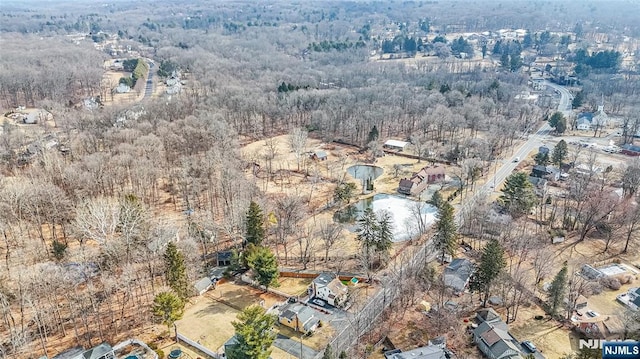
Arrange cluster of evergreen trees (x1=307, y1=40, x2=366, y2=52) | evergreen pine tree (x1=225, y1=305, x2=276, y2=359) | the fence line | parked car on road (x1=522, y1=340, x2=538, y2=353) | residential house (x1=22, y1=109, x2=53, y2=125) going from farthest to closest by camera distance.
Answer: cluster of evergreen trees (x1=307, y1=40, x2=366, y2=52) → residential house (x1=22, y1=109, x2=53, y2=125) → the fence line → parked car on road (x1=522, y1=340, x2=538, y2=353) → evergreen pine tree (x1=225, y1=305, x2=276, y2=359)

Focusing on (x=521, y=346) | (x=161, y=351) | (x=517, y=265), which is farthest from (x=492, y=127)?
(x=161, y=351)

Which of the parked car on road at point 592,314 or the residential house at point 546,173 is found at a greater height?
the residential house at point 546,173

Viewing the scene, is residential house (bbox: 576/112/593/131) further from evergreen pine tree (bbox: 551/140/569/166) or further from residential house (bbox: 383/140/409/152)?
residential house (bbox: 383/140/409/152)

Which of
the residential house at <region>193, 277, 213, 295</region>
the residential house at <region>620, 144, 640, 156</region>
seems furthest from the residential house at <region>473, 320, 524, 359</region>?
the residential house at <region>620, 144, 640, 156</region>

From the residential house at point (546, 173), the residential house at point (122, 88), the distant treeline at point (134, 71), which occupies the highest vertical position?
the distant treeline at point (134, 71)

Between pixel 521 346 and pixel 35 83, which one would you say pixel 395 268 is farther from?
pixel 35 83

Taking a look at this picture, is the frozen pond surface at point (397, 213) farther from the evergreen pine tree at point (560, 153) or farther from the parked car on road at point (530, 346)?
the evergreen pine tree at point (560, 153)

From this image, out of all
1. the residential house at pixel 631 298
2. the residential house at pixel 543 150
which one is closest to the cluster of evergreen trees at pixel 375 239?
the residential house at pixel 631 298

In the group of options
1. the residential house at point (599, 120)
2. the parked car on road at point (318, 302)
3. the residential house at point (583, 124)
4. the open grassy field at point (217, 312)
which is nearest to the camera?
the open grassy field at point (217, 312)
